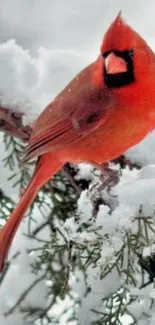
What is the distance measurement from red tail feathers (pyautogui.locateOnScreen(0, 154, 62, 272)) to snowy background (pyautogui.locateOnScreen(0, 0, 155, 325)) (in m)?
0.11

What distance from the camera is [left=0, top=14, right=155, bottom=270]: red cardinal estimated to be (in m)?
1.65

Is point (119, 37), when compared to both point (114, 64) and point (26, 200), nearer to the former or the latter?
point (114, 64)

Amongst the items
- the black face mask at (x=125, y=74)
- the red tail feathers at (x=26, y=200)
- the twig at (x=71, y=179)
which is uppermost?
the black face mask at (x=125, y=74)

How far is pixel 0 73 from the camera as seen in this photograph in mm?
1833

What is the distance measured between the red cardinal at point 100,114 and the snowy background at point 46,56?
62mm

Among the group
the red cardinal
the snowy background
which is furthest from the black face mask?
the snowy background

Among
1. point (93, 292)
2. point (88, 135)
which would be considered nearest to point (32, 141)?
point (88, 135)

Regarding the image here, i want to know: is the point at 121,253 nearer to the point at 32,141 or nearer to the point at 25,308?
the point at 32,141

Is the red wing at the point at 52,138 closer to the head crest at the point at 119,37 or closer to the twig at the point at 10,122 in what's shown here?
the twig at the point at 10,122

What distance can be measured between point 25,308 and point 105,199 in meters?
0.60

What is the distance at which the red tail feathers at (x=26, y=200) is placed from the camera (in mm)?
1675

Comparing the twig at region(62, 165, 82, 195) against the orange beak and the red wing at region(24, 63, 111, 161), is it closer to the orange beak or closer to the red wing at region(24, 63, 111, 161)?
the red wing at region(24, 63, 111, 161)

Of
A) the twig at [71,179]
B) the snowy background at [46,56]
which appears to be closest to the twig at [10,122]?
the snowy background at [46,56]

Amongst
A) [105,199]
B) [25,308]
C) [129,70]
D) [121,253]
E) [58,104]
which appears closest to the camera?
[121,253]
